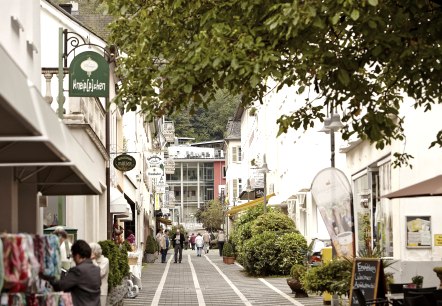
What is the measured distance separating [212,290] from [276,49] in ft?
57.7

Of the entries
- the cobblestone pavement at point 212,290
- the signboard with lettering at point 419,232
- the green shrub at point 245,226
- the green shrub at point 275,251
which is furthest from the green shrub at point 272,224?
the signboard with lettering at point 419,232

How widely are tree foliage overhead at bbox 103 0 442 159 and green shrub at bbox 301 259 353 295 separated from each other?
5.64 meters

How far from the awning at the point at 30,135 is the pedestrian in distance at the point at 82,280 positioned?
2.47 ft

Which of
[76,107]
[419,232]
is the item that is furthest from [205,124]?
[76,107]

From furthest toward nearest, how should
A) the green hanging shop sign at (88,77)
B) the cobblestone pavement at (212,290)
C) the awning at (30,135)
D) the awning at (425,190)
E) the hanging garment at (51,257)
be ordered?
the cobblestone pavement at (212,290) < the green hanging shop sign at (88,77) < the awning at (425,190) < the hanging garment at (51,257) < the awning at (30,135)

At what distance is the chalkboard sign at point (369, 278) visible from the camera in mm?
18609

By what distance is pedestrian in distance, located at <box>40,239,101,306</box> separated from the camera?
38.3 ft

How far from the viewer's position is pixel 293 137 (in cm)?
4862

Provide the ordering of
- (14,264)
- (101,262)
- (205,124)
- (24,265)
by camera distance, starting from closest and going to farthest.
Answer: (14,264)
(24,265)
(101,262)
(205,124)

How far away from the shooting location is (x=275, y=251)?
122ft

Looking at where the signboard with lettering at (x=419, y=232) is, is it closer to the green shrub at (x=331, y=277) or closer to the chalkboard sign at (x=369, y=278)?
the green shrub at (x=331, y=277)

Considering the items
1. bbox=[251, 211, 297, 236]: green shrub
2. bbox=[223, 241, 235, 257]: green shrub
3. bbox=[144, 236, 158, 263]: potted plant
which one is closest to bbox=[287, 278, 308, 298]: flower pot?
bbox=[251, 211, 297, 236]: green shrub

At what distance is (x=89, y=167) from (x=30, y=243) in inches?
107

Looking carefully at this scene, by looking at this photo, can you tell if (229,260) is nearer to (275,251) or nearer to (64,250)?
(275,251)
